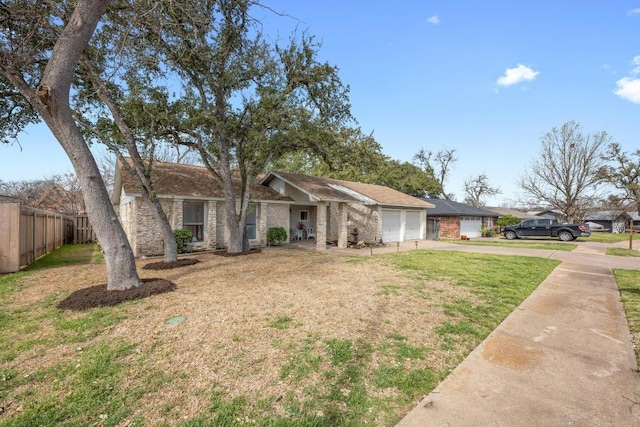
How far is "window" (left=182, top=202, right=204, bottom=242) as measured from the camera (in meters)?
13.7

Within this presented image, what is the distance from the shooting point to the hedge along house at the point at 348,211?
1612 cm

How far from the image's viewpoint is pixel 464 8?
9508mm

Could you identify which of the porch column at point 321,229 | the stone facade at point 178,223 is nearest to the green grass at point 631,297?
the porch column at point 321,229

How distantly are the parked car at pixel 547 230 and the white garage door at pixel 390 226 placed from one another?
10901mm

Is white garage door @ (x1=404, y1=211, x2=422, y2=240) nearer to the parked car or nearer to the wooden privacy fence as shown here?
the parked car

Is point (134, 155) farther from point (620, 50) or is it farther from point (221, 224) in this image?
point (620, 50)

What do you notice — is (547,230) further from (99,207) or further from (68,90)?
(68,90)

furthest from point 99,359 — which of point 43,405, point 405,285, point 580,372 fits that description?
point 405,285

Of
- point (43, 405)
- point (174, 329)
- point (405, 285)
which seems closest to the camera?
point (43, 405)

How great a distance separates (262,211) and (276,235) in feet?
4.65

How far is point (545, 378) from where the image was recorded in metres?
3.41

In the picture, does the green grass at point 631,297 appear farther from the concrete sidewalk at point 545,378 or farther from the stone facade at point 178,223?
the stone facade at point 178,223

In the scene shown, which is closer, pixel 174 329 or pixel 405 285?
pixel 174 329

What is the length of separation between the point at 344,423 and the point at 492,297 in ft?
17.8
